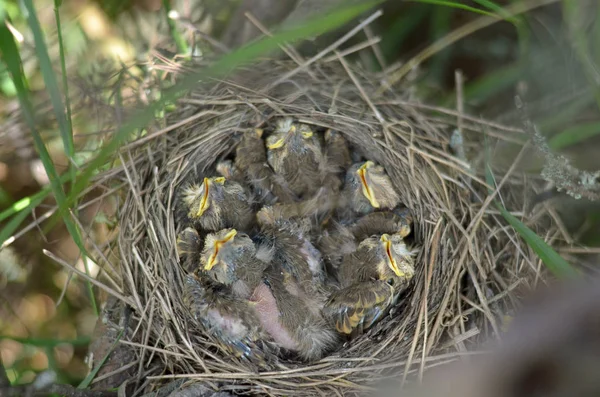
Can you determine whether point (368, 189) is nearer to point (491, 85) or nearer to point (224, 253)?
point (224, 253)

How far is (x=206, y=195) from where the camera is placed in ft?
5.47

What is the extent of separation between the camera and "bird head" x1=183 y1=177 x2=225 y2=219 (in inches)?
65.6

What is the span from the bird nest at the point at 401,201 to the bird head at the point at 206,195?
4.0 inches

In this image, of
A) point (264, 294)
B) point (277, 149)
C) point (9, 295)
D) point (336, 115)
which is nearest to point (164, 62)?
point (277, 149)

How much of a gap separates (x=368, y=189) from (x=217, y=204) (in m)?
0.48

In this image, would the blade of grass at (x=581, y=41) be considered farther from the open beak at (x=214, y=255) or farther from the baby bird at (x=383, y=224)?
the open beak at (x=214, y=255)

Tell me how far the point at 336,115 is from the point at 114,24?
99cm

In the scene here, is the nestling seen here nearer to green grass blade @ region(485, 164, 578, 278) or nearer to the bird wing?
the bird wing

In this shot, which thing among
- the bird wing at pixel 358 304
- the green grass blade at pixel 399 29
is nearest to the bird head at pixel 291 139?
the bird wing at pixel 358 304

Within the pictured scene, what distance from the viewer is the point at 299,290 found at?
67.4 inches

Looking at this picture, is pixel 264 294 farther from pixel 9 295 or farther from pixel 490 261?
pixel 9 295

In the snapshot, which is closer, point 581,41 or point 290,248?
point 581,41

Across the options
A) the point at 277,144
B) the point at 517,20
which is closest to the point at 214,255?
the point at 277,144

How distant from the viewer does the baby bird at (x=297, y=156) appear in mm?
1747
